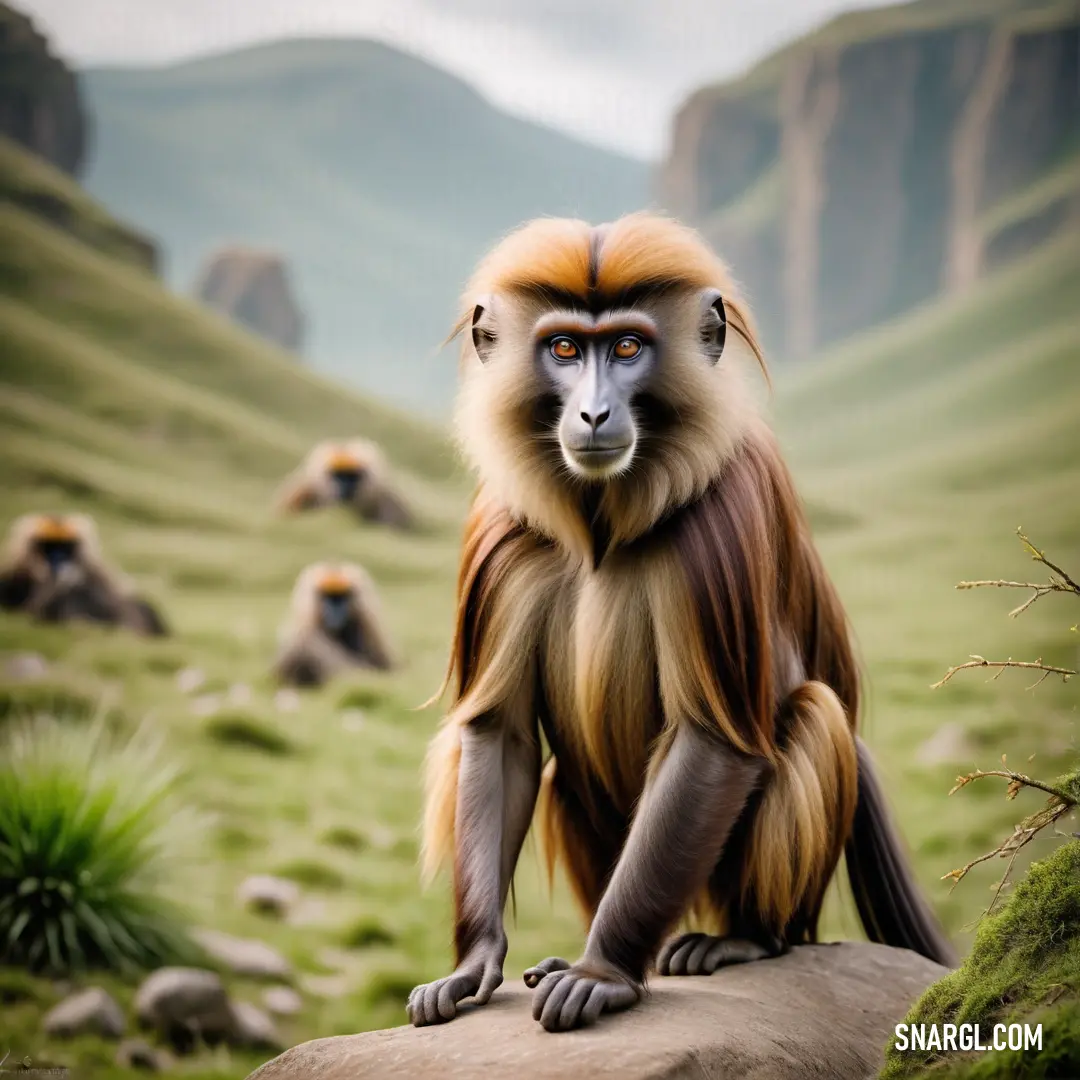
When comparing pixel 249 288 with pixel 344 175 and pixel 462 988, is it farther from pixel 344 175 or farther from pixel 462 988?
pixel 462 988

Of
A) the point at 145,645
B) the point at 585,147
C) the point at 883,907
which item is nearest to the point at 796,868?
the point at 883,907

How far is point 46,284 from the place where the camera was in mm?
18719

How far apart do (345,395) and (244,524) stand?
586 cm

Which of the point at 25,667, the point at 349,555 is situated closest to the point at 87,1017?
the point at 25,667

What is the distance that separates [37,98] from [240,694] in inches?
603

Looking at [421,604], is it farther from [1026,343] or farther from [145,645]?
[1026,343]

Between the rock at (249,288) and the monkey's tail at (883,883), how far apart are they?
1025 inches

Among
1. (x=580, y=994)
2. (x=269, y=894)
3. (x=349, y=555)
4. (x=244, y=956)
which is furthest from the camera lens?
(x=349, y=555)

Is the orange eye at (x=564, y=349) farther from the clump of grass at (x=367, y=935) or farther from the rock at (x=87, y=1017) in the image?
the clump of grass at (x=367, y=935)

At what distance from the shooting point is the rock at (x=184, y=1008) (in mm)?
7305

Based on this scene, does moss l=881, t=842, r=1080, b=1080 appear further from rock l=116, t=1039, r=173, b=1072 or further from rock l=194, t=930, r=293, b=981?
rock l=194, t=930, r=293, b=981

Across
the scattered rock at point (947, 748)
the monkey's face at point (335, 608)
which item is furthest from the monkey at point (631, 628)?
the monkey's face at point (335, 608)

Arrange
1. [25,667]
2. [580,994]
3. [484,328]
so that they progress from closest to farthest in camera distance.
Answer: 1. [580,994]
2. [484,328]
3. [25,667]

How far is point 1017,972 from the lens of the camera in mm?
2770
